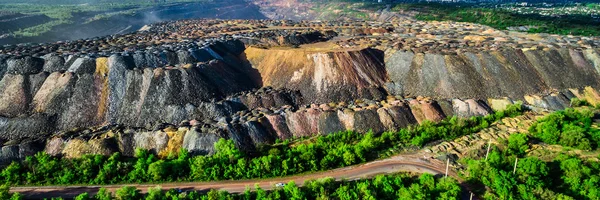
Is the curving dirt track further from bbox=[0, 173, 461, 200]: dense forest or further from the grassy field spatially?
the grassy field

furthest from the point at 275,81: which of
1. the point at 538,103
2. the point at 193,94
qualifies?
the point at 538,103

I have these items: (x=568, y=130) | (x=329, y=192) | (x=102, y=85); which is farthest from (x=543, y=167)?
(x=102, y=85)

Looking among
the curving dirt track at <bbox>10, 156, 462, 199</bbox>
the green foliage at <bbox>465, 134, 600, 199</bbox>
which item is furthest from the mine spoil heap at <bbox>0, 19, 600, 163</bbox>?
the green foliage at <bbox>465, 134, 600, 199</bbox>

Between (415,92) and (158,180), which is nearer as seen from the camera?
(158,180)

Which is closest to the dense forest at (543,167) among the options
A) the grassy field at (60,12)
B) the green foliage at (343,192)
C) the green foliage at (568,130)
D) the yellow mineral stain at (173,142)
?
the green foliage at (568,130)

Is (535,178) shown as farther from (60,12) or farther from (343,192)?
(60,12)

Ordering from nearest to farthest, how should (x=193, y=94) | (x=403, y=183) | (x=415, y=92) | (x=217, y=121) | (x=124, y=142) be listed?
1. (x=403, y=183)
2. (x=124, y=142)
3. (x=217, y=121)
4. (x=193, y=94)
5. (x=415, y=92)

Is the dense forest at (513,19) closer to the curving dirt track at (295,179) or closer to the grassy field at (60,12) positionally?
the curving dirt track at (295,179)

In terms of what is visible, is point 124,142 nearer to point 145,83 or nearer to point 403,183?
point 145,83
